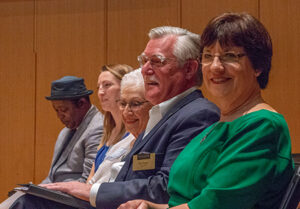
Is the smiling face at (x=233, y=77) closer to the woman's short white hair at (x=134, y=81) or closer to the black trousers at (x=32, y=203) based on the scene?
the woman's short white hair at (x=134, y=81)

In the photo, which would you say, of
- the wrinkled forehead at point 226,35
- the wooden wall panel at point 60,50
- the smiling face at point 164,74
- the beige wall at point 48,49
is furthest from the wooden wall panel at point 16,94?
the wrinkled forehead at point 226,35

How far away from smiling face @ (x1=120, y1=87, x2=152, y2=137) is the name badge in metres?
0.49

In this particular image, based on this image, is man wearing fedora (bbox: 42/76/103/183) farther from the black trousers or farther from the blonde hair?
the black trousers

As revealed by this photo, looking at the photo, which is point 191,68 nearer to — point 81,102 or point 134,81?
point 134,81

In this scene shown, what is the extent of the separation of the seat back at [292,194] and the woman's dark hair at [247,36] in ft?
1.12

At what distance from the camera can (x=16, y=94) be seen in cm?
530

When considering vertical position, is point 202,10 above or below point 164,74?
above

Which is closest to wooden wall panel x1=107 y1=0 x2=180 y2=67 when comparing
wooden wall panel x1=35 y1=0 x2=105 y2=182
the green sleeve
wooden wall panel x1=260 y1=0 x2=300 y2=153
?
wooden wall panel x1=35 y1=0 x2=105 y2=182

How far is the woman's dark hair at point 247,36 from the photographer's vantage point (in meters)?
1.38

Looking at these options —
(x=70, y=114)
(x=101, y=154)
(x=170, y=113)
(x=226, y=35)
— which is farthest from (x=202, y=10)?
(x=226, y=35)

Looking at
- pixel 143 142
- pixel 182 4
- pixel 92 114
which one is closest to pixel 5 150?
pixel 92 114

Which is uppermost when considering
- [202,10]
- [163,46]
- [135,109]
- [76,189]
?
[202,10]

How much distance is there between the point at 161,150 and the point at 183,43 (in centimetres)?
55

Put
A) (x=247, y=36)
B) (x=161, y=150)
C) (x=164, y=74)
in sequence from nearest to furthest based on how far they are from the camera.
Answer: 1. (x=247, y=36)
2. (x=161, y=150)
3. (x=164, y=74)
